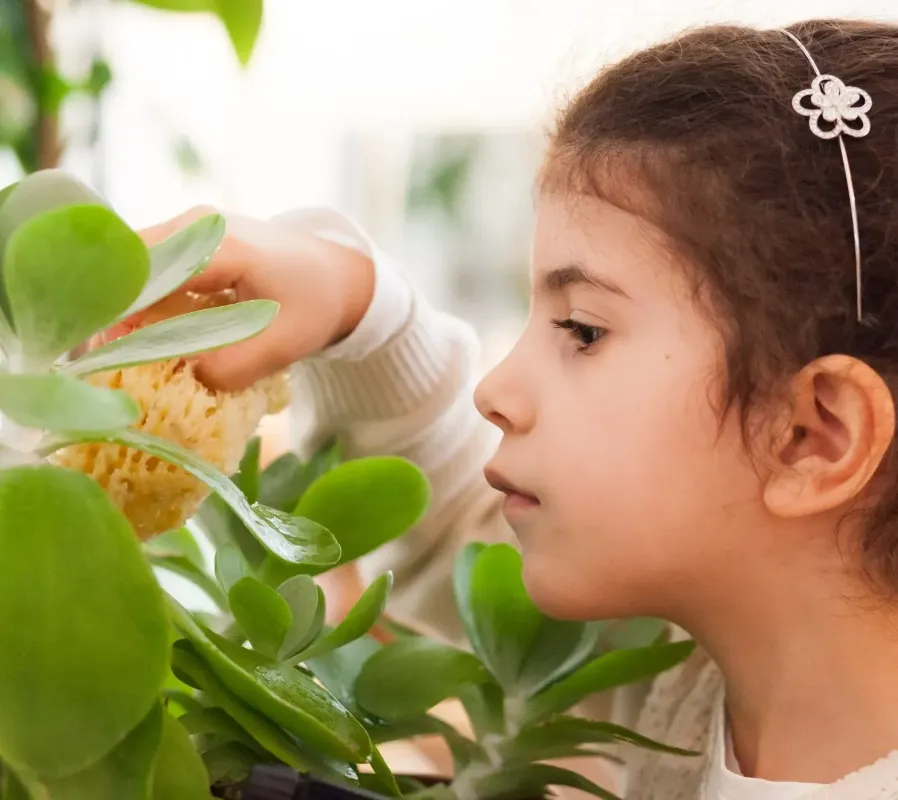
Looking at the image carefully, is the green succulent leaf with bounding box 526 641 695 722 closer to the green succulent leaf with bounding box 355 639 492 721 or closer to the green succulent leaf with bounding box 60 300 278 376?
the green succulent leaf with bounding box 355 639 492 721

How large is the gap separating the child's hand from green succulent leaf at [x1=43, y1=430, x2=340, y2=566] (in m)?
0.17

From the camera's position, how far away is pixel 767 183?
0.44 metres

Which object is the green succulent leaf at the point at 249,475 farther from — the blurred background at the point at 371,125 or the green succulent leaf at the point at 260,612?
the blurred background at the point at 371,125

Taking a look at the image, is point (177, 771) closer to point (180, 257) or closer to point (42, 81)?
point (180, 257)

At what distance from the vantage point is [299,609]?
0.40 metres

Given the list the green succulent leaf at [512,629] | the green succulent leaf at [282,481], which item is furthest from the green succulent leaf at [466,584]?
the green succulent leaf at [282,481]

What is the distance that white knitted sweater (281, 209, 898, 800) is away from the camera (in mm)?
663

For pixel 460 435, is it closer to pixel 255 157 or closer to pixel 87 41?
pixel 87 41

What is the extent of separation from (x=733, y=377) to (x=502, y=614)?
19cm

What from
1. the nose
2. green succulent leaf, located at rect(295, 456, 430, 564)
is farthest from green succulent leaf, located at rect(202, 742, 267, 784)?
the nose

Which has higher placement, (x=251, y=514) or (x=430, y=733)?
(x=251, y=514)

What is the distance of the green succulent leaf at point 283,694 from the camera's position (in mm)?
320

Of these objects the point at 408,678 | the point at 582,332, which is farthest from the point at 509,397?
the point at 408,678

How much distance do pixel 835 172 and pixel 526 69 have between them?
4.29 ft
